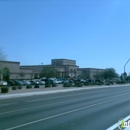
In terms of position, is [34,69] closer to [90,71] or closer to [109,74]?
[109,74]

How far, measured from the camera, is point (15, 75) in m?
95.8

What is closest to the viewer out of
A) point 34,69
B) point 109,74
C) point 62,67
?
point 34,69

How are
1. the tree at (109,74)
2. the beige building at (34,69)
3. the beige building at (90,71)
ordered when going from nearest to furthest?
the beige building at (34,69) → the tree at (109,74) → the beige building at (90,71)

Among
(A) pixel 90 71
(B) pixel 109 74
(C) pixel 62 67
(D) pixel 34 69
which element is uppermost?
(C) pixel 62 67

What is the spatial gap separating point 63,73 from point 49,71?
33847mm

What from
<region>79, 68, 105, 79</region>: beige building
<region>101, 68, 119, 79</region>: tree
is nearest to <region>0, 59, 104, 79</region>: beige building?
<region>79, 68, 105, 79</region>: beige building

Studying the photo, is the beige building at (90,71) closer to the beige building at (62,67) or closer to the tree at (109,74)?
the beige building at (62,67)

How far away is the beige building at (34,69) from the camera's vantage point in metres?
81.9

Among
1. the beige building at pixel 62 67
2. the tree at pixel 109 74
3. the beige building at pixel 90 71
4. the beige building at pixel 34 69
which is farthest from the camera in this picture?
the beige building at pixel 90 71

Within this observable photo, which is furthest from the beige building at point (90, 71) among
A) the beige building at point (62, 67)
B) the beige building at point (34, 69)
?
the beige building at point (62, 67)

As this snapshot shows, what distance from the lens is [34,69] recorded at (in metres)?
130

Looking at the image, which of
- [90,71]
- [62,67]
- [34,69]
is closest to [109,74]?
[90,71]

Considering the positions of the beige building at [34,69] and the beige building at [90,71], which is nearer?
the beige building at [34,69]

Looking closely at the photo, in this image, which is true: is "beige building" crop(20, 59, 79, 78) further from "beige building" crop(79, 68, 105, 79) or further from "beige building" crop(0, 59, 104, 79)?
"beige building" crop(79, 68, 105, 79)
